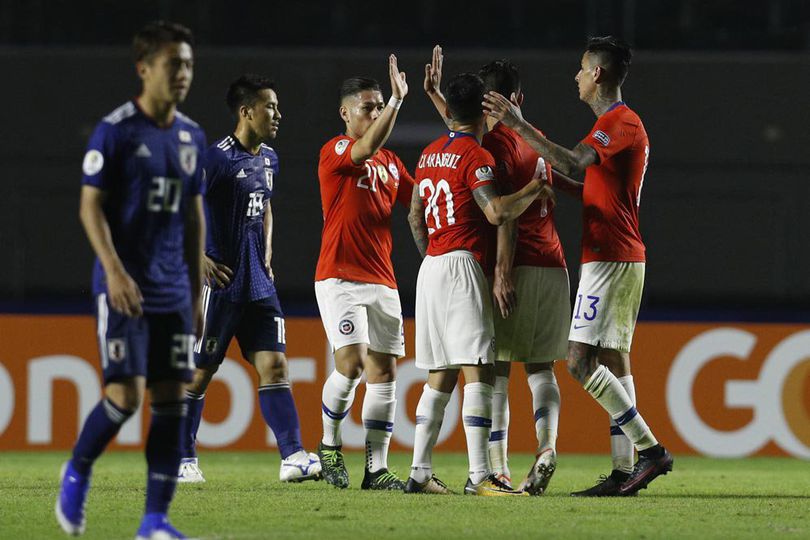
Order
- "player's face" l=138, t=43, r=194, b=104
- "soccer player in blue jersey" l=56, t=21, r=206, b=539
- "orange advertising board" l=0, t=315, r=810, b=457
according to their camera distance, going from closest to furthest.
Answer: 1. "soccer player in blue jersey" l=56, t=21, r=206, b=539
2. "player's face" l=138, t=43, r=194, b=104
3. "orange advertising board" l=0, t=315, r=810, b=457

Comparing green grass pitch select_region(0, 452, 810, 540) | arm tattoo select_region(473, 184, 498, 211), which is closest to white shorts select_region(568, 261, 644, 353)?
arm tattoo select_region(473, 184, 498, 211)

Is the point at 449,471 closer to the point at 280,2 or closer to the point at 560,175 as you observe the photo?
the point at 560,175

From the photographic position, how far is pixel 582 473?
363 inches

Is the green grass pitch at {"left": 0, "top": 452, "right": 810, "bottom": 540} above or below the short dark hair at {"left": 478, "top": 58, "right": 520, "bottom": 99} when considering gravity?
below

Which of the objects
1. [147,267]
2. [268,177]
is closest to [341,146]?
[268,177]

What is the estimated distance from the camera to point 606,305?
7.15 meters

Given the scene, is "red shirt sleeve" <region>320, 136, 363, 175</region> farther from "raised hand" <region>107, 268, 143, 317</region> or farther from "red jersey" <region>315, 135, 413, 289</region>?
"raised hand" <region>107, 268, 143, 317</region>

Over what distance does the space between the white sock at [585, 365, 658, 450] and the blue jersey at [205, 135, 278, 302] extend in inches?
77.5

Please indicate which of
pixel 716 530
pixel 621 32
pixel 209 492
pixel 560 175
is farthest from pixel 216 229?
pixel 621 32

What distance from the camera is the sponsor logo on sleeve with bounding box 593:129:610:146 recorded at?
7.10m

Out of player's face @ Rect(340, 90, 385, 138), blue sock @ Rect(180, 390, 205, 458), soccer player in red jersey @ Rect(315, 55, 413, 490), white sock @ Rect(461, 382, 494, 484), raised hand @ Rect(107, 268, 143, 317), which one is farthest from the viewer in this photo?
blue sock @ Rect(180, 390, 205, 458)

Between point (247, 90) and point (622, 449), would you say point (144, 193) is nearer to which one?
point (247, 90)

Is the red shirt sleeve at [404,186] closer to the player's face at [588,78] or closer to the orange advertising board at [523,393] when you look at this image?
the player's face at [588,78]

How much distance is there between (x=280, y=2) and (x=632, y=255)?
28.3 feet
